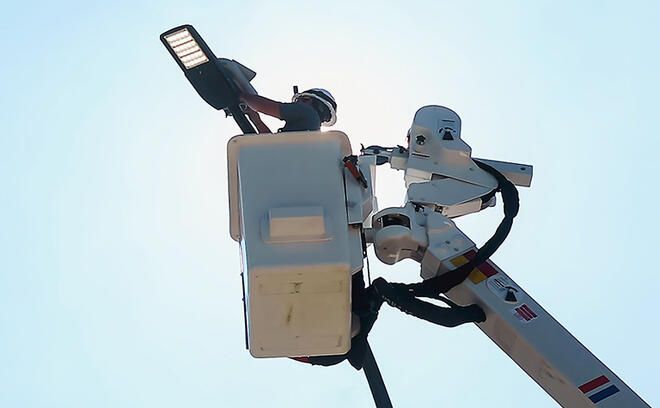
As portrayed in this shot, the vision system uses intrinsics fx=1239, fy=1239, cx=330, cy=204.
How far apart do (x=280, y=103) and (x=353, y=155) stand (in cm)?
90

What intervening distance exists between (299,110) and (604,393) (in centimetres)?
201

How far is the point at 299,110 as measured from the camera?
18.6ft

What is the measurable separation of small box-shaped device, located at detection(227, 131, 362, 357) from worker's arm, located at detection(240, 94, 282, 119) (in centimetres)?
86

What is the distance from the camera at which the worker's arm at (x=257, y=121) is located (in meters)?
5.98

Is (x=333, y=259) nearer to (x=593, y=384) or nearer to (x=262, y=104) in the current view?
(x=593, y=384)

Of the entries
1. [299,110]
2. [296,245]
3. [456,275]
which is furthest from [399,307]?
[299,110]

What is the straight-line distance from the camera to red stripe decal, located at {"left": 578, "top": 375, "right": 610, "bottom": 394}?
14.7 ft

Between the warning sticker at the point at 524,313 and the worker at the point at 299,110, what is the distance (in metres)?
1.42

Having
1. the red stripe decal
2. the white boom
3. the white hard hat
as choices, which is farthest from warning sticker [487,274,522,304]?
the white hard hat

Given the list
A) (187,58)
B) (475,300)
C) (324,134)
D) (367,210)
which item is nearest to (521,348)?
(475,300)

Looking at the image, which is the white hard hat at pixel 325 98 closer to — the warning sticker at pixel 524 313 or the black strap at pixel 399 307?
the black strap at pixel 399 307

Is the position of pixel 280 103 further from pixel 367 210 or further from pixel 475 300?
pixel 475 300

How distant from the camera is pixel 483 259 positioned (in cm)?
491

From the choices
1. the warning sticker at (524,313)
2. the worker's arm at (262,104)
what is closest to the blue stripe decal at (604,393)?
the warning sticker at (524,313)
